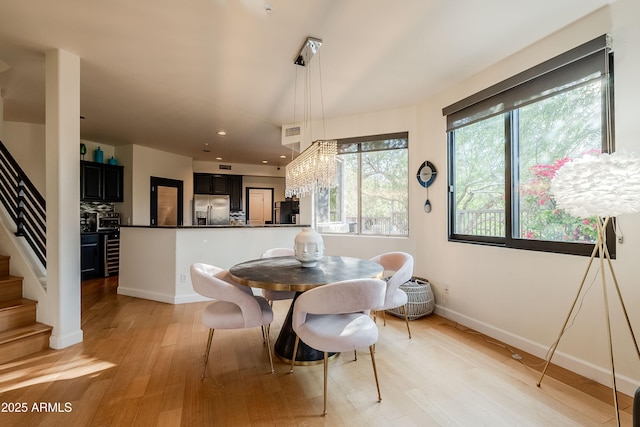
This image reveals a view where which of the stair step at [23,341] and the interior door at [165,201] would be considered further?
the interior door at [165,201]

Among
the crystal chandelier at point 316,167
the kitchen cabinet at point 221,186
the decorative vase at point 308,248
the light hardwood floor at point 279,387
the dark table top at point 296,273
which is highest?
the kitchen cabinet at point 221,186

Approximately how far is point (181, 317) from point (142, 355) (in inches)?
35.5

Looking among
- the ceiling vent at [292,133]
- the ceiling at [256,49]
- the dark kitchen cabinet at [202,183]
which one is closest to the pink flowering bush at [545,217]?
the ceiling at [256,49]

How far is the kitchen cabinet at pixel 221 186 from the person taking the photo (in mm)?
7113

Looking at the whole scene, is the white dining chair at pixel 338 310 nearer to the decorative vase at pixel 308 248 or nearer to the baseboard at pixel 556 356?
the decorative vase at pixel 308 248

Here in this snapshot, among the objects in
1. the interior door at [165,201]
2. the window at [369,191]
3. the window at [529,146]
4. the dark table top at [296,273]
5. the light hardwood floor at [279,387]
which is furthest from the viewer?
the interior door at [165,201]

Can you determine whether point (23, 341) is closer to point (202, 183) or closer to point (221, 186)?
point (202, 183)

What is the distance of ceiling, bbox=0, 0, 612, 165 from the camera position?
1.99 metres

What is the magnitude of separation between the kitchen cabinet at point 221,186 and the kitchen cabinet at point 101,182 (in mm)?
1730

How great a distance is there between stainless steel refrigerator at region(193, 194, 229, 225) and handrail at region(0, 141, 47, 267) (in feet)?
12.4

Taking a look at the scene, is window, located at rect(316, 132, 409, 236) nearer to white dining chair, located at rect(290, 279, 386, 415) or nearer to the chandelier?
the chandelier

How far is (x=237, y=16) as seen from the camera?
2059 mm

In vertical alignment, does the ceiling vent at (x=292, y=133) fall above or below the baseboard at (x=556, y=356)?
above

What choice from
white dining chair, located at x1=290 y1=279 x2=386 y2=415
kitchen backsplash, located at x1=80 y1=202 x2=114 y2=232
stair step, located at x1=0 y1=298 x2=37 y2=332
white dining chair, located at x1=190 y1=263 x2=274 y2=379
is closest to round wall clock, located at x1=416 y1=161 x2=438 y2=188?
white dining chair, located at x1=290 y1=279 x2=386 y2=415
